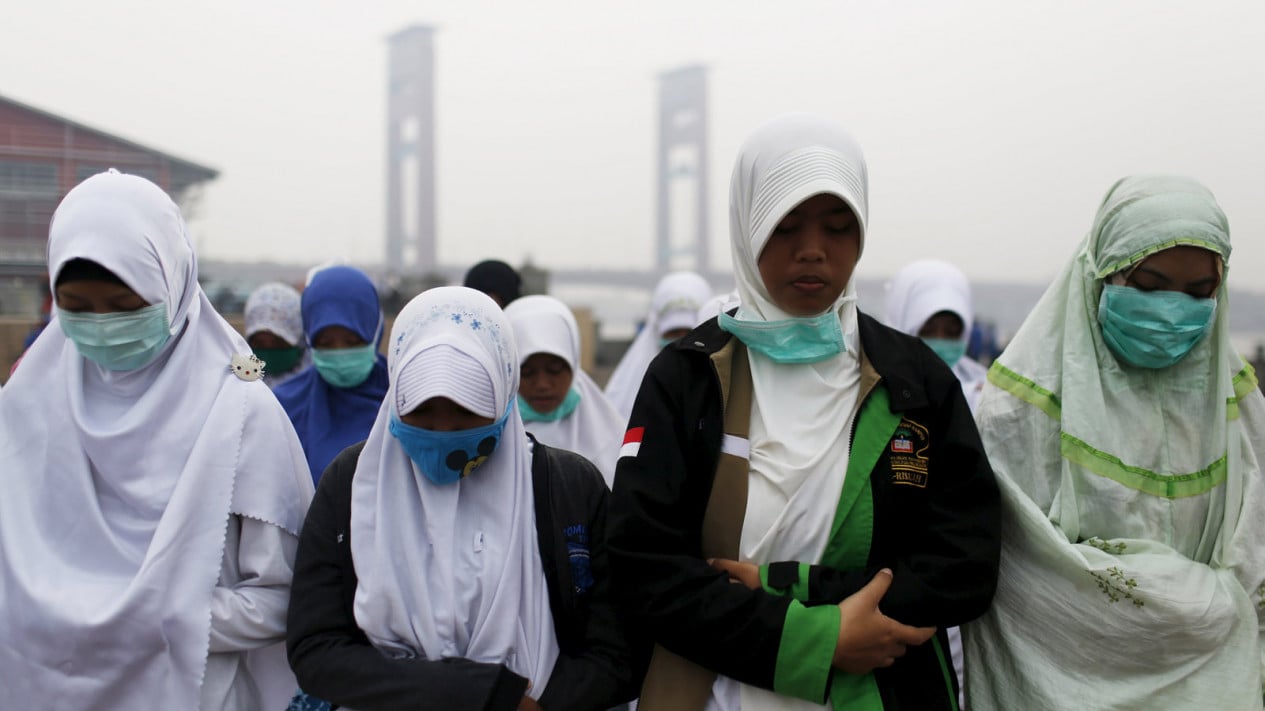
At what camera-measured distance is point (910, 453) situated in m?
1.76

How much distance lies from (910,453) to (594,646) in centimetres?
76

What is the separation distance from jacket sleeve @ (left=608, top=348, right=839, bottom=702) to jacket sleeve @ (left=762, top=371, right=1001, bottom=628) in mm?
63

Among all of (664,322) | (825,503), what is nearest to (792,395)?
(825,503)

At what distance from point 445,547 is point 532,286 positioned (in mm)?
10827

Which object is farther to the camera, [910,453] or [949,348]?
[949,348]

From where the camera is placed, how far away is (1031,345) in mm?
2078

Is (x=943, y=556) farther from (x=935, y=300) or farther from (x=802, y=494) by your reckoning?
(x=935, y=300)

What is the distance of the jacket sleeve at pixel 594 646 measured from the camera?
1904mm

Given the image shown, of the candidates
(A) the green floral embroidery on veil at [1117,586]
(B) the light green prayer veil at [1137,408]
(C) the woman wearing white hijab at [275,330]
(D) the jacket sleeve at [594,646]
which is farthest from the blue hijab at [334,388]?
(A) the green floral embroidery on veil at [1117,586]

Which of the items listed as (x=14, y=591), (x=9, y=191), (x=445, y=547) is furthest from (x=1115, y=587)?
Answer: (x=9, y=191)

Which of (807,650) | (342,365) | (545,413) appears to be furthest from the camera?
(545,413)

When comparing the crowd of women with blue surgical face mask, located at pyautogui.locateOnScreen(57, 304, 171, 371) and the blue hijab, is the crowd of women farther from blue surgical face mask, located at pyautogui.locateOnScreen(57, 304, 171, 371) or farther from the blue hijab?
the blue hijab

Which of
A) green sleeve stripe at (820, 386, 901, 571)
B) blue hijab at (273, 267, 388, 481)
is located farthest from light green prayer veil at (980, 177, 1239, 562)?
blue hijab at (273, 267, 388, 481)

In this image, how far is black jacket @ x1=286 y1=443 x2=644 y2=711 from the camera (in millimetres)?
1818
